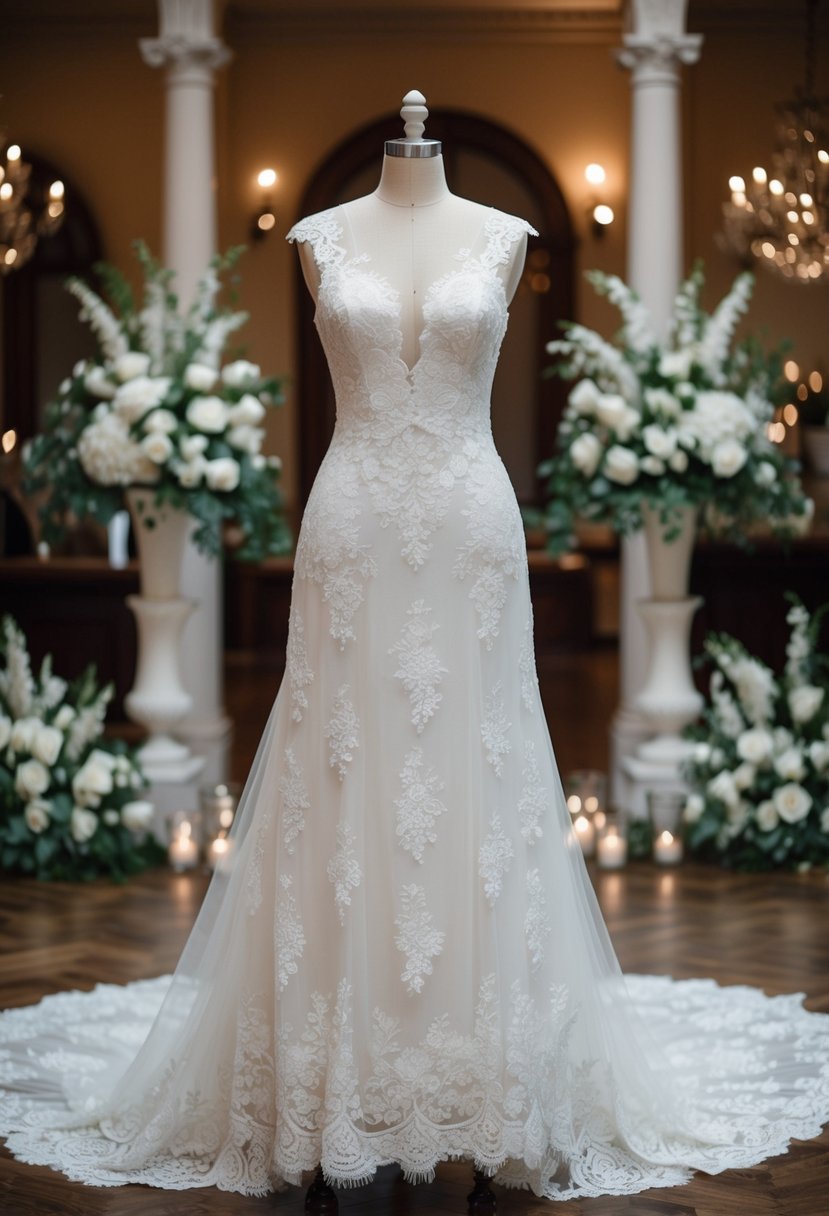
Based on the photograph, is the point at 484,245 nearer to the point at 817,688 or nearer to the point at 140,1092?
the point at 140,1092

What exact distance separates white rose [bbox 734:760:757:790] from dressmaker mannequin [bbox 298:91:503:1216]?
297 centimetres

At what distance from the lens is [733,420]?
595 cm

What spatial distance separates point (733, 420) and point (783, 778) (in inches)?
51.0

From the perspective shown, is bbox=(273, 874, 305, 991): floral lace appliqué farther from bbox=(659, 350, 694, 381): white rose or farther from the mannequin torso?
bbox=(659, 350, 694, 381): white rose

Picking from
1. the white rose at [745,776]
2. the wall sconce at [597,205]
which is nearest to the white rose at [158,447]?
the white rose at [745,776]

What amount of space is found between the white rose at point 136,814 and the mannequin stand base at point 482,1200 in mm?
2968

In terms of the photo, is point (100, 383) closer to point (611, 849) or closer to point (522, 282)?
point (611, 849)

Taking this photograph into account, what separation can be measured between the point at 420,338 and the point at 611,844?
3.20 m

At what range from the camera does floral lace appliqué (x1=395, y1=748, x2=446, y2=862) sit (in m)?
3.08

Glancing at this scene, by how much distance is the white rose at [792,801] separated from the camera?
5828 millimetres

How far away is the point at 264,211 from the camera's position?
12109 mm

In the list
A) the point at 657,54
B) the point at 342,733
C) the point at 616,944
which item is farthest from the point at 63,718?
the point at 657,54

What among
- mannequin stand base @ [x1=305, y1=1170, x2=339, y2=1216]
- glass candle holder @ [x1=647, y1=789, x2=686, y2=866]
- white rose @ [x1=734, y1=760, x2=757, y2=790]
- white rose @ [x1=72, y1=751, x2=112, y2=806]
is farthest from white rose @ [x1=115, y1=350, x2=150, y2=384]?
mannequin stand base @ [x1=305, y1=1170, x2=339, y2=1216]

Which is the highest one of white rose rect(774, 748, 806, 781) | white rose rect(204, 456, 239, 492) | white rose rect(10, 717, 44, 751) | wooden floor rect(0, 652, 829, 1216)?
white rose rect(204, 456, 239, 492)
